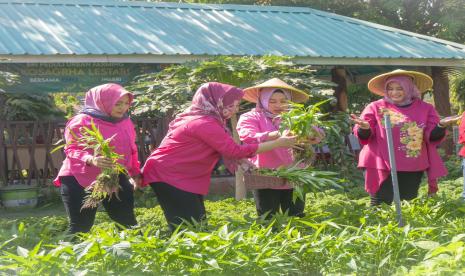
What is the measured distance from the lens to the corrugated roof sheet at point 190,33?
11625 millimetres

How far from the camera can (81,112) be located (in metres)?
5.08

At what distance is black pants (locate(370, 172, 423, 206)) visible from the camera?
18.7ft

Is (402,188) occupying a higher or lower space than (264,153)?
lower

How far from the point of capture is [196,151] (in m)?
4.67

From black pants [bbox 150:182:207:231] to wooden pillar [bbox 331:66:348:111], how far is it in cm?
952

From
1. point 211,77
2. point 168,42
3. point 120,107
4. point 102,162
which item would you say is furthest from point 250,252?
point 168,42

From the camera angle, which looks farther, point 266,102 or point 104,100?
point 266,102

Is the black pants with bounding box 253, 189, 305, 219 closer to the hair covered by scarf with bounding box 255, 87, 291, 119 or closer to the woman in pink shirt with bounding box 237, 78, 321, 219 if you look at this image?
the woman in pink shirt with bounding box 237, 78, 321, 219

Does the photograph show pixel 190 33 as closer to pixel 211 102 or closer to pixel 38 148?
pixel 38 148

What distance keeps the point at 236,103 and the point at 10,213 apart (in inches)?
261

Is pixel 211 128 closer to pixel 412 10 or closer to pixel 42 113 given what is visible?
pixel 42 113

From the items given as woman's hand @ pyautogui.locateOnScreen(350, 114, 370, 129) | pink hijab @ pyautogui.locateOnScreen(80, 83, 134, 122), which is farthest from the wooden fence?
woman's hand @ pyautogui.locateOnScreen(350, 114, 370, 129)

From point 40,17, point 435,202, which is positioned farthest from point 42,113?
point 435,202

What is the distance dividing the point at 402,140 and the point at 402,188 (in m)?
0.39
